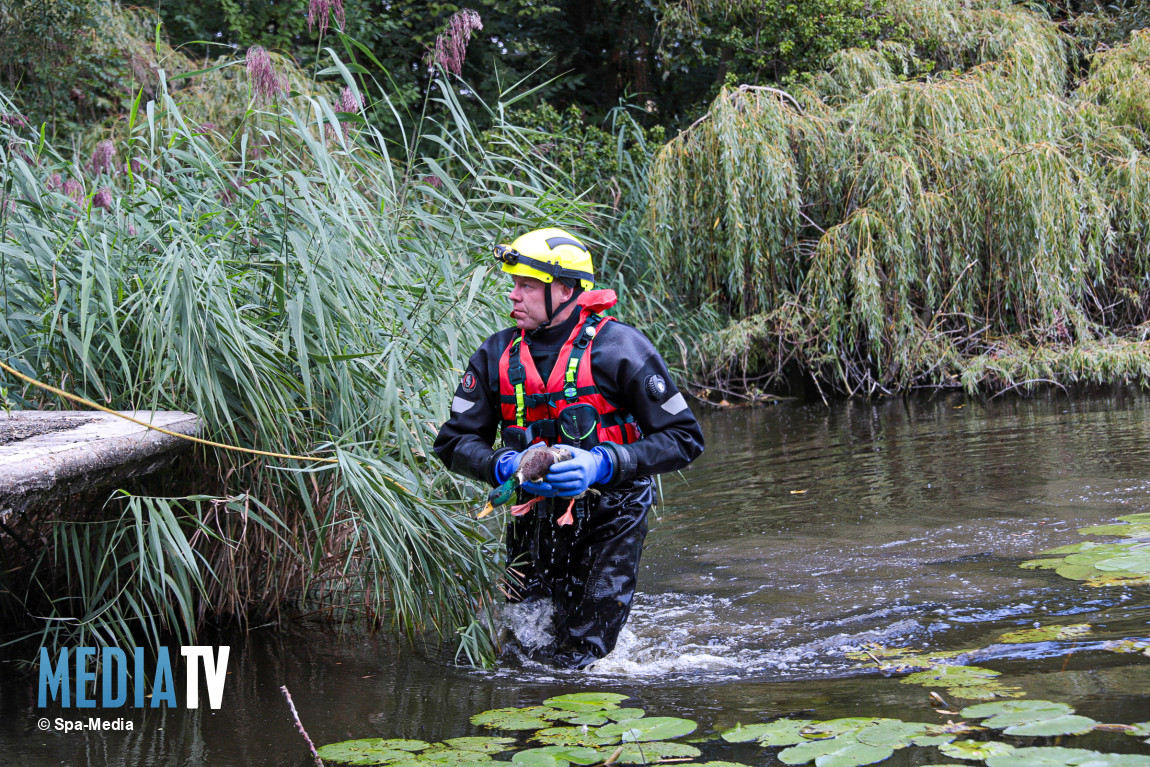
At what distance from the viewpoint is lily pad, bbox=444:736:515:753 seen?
2.73m

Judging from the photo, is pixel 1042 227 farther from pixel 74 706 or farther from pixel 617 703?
pixel 74 706

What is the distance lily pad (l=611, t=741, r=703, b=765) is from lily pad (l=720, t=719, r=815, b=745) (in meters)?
0.13

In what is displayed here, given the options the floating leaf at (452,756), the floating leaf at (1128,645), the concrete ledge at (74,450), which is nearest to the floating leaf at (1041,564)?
the floating leaf at (1128,645)

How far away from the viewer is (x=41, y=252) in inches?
156

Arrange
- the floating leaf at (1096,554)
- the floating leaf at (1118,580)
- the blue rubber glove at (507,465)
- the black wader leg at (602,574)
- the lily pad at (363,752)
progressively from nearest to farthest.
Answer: the lily pad at (363,752) → the blue rubber glove at (507,465) → the black wader leg at (602,574) → the floating leaf at (1118,580) → the floating leaf at (1096,554)

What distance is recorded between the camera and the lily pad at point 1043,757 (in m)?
2.22

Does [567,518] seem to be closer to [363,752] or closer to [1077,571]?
[363,752]

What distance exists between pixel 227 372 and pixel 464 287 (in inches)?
45.9

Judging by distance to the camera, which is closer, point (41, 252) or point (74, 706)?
point (74, 706)

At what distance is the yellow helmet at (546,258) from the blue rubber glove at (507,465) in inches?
23.8

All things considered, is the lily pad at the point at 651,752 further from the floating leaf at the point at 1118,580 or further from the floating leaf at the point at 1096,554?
the floating leaf at the point at 1096,554

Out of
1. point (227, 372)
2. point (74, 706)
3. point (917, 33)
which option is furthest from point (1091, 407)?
point (74, 706)

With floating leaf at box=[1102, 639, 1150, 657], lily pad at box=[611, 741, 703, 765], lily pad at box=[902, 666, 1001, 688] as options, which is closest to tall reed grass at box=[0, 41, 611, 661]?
lily pad at box=[611, 741, 703, 765]

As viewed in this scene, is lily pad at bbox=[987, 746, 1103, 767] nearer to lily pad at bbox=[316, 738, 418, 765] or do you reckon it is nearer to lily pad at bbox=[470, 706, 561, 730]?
lily pad at bbox=[470, 706, 561, 730]
